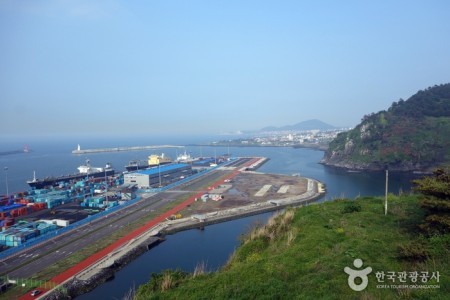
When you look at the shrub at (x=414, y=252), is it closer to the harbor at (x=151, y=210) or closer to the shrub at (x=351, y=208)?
the shrub at (x=351, y=208)

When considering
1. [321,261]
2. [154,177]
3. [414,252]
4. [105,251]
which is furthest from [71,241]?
[154,177]

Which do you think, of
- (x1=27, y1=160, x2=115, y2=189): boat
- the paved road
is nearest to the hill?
the paved road

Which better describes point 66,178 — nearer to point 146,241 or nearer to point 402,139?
point 146,241

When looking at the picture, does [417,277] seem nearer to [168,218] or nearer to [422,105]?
[168,218]

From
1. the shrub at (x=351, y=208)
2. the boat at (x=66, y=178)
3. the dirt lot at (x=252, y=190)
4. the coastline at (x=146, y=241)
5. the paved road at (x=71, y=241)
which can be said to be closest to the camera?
the shrub at (x=351, y=208)

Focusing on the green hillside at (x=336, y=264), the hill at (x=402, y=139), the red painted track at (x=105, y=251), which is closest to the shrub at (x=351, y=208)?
the green hillside at (x=336, y=264)

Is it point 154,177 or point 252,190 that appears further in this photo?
point 154,177

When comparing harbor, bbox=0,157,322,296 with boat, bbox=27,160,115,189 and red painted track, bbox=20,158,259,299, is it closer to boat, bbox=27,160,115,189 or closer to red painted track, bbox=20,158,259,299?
red painted track, bbox=20,158,259,299
